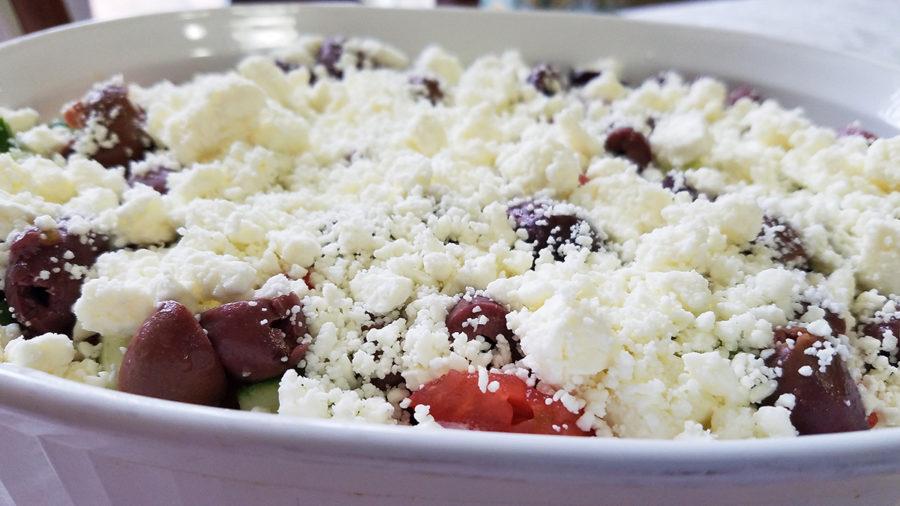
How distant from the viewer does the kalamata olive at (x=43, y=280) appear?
82 centimetres

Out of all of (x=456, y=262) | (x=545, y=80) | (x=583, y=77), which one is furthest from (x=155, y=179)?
(x=583, y=77)

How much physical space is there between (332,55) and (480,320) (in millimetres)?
879

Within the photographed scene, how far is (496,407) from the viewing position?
710 millimetres

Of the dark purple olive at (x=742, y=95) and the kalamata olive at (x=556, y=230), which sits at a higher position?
the kalamata olive at (x=556, y=230)

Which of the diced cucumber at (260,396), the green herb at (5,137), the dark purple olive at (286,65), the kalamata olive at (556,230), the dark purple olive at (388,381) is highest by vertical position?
the green herb at (5,137)

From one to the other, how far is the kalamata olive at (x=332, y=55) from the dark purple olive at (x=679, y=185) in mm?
698

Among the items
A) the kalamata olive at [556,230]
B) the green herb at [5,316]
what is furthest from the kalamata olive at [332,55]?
the green herb at [5,316]

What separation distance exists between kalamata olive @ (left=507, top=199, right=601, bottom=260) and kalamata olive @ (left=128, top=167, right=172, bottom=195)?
0.50m

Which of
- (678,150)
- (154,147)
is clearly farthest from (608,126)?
(154,147)

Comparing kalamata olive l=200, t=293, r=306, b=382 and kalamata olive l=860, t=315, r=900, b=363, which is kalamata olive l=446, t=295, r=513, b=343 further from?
kalamata olive l=860, t=315, r=900, b=363

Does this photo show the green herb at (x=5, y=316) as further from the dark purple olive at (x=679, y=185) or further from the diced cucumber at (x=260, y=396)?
the dark purple olive at (x=679, y=185)

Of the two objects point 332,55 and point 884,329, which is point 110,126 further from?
point 884,329

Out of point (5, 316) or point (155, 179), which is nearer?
point (5, 316)

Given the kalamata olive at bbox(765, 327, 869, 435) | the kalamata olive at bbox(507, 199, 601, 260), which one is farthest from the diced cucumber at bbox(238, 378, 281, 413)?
the kalamata olive at bbox(765, 327, 869, 435)
